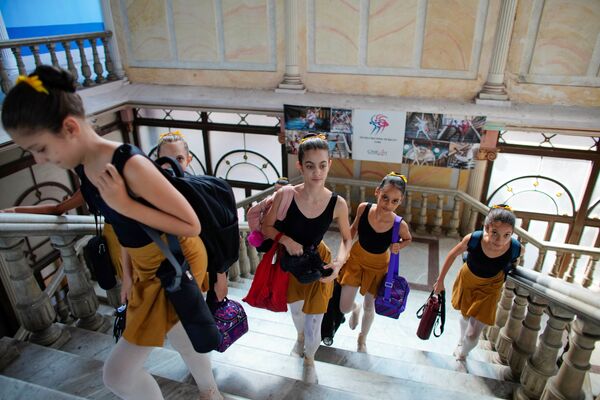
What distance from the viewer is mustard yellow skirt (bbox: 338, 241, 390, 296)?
2.90 meters

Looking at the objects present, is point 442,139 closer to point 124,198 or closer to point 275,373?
point 275,373

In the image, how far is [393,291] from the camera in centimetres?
283

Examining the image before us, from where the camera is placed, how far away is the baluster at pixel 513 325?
2.61m

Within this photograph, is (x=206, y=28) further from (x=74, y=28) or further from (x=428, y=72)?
(x=428, y=72)

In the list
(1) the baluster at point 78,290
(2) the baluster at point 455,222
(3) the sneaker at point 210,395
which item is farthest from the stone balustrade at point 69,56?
(2) the baluster at point 455,222

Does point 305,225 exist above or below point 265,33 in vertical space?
below

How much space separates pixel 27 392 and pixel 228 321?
98cm

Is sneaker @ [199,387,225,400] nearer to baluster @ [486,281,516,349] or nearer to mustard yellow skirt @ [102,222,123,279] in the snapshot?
mustard yellow skirt @ [102,222,123,279]

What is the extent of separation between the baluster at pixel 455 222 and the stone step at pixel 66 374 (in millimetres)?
5174

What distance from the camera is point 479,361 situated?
302 centimetres

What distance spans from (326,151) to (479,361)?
2.01 meters

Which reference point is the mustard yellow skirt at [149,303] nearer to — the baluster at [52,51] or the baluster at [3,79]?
the baluster at [3,79]

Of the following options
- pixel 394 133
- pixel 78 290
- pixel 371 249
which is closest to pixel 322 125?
pixel 394 133

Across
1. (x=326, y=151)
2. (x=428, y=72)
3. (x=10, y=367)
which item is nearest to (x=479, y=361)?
(x=326, y=151)
